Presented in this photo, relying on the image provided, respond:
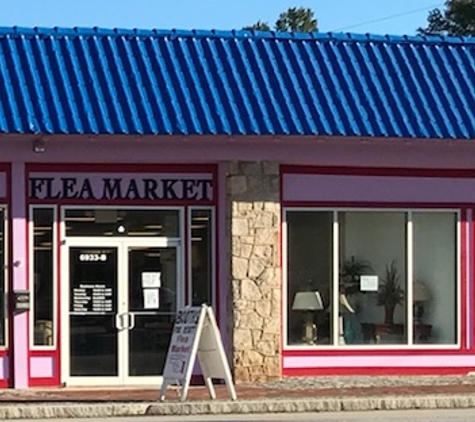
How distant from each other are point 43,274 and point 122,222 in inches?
56.2

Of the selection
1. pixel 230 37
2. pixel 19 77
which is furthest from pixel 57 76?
pixel 230 37

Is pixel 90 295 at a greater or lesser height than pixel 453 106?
lesser

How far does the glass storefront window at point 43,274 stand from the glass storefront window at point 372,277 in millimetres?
3688

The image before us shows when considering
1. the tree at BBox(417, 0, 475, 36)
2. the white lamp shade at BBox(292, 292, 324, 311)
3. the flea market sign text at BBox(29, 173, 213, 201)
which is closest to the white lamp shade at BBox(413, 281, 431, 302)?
the white lamp shade at BBox(292, 292, 324, 311)

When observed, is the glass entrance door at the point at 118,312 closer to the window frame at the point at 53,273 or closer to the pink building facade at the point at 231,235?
the pink building facade at the point at 231,235

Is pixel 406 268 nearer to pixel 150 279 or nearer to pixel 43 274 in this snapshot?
Answer: pixel 150 279

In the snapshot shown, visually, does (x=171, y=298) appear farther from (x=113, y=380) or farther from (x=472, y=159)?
(x=472, y=159)

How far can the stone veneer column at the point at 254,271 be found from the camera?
20.6 meters

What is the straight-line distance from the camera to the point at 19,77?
20328mm

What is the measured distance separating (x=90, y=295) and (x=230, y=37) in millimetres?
4704

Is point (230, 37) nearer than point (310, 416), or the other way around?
point (310, 416)

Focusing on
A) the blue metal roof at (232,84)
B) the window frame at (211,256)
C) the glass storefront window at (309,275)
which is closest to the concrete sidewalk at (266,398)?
the glass storefront window at (309,275)

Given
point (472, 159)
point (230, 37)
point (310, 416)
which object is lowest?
point (310, 416)

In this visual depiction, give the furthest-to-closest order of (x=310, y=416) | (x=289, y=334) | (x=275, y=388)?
(x=289, y=334) < (x=275, y=388) < (x=310, y=416)
